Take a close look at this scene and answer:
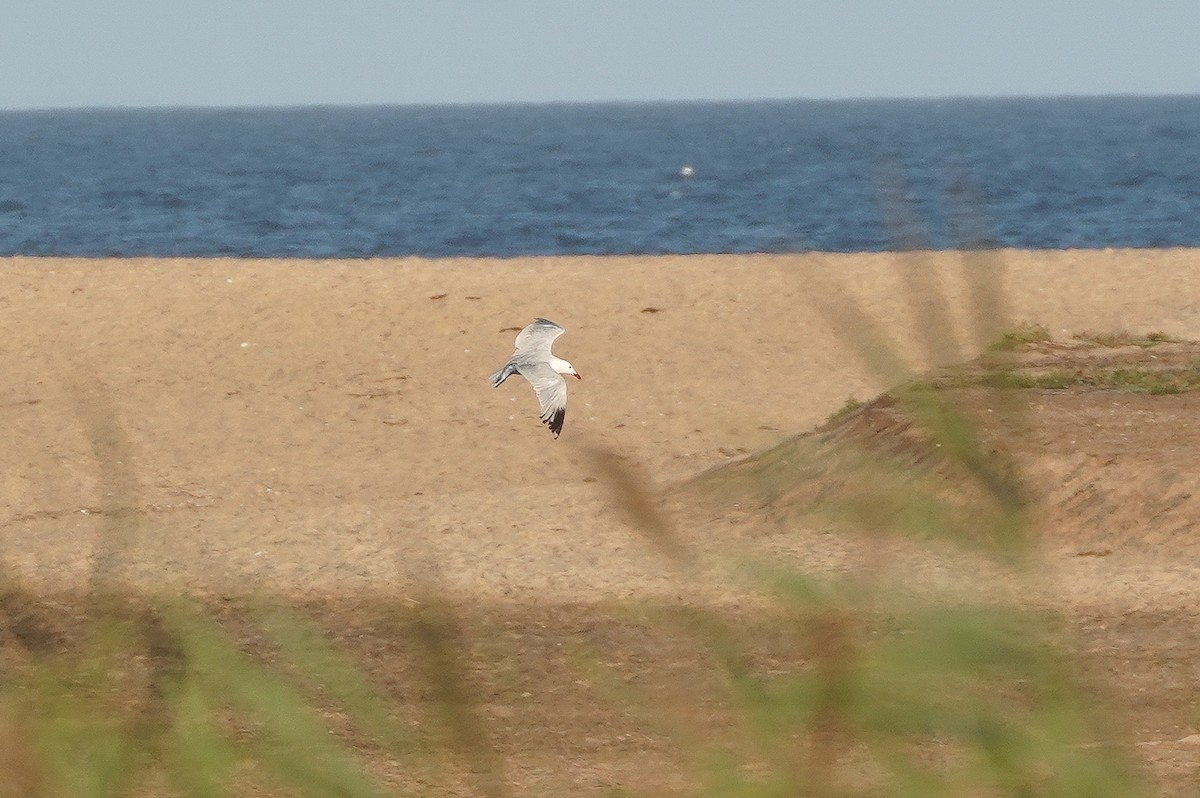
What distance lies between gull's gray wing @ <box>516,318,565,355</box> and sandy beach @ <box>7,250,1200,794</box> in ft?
2.76

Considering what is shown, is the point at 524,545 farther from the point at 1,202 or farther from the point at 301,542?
the point at 1,202

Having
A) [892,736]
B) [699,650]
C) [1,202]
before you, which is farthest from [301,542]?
[1,202]

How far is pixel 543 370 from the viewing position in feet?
28.3

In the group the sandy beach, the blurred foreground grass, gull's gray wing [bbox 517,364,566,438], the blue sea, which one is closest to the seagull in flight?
gull's gray wing [bbox 517,364,566,438]

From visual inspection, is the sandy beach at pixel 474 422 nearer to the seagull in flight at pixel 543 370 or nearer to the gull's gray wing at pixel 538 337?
the seagull in flight at pixel 543 370

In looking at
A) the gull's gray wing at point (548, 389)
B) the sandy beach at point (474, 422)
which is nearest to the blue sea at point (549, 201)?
the sandy beach at point (474, 422)

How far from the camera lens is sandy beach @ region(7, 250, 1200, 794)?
7.50 meters

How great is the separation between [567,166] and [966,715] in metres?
56.1

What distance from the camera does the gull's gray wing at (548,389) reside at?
27.4 ft

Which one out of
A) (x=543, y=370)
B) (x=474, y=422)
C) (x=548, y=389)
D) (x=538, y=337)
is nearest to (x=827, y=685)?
(x=548, y=389)

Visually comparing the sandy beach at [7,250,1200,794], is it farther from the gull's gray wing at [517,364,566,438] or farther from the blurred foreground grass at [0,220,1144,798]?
the blurred foreground grass at [0,220,1144,798]

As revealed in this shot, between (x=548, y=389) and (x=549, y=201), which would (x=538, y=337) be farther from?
(x=549, y=201)

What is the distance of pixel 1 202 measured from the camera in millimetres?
37781

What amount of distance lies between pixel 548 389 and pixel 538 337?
0.60m
